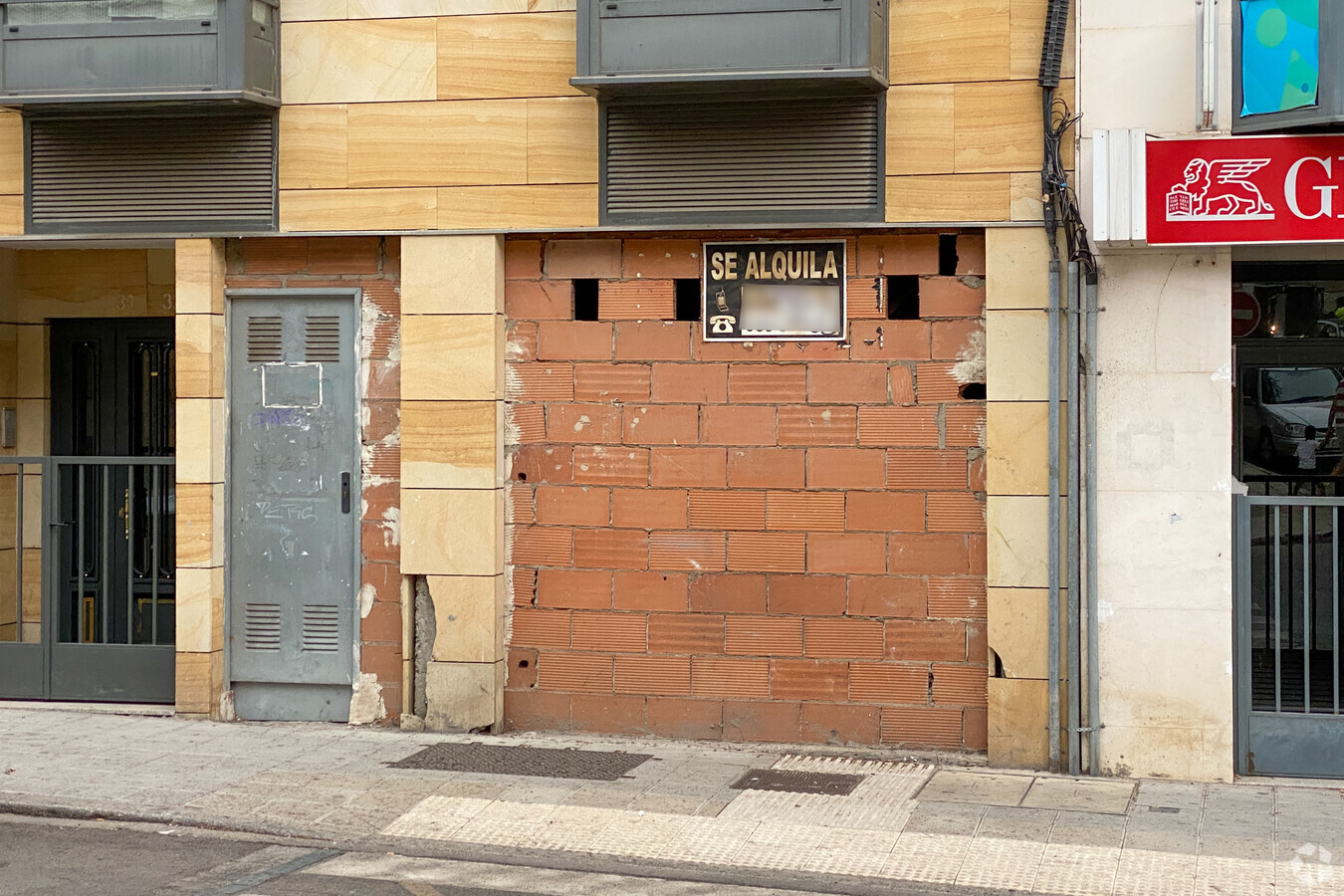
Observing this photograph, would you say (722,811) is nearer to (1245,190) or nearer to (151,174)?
(1245,190)

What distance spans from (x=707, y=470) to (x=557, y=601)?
4.19ft

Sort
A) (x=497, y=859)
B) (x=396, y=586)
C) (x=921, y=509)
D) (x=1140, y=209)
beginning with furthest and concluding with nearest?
1. (x=396, y=586)
2. (x=921, y=509)
3. (x=1140, y=209)
4. (x=497, y=859)

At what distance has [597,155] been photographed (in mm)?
9367

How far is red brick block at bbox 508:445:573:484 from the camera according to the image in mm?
9656

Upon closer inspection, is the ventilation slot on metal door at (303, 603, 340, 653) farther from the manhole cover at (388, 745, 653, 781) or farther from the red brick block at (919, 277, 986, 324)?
the red brick block at (919, 277, 986, 324)

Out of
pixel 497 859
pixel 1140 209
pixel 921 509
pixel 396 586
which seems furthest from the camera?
pixel 396 586

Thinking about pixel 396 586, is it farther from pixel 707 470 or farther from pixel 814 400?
pixel 814 400

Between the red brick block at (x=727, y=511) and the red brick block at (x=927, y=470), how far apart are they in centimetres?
82

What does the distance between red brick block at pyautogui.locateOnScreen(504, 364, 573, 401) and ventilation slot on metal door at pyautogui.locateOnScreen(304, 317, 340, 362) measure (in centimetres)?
116

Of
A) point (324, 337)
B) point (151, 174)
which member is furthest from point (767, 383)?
point (151, 174)

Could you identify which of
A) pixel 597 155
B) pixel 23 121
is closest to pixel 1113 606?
pixel 597 155

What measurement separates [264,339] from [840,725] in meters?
4.47

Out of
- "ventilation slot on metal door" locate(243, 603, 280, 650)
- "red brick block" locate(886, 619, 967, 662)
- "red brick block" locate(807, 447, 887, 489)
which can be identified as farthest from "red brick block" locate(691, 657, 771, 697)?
"ventilation slot on metal door" locate(243, 603, 280, 650)

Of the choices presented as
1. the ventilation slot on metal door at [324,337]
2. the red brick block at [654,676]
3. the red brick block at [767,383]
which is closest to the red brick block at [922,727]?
the red brick block at [654,676]
